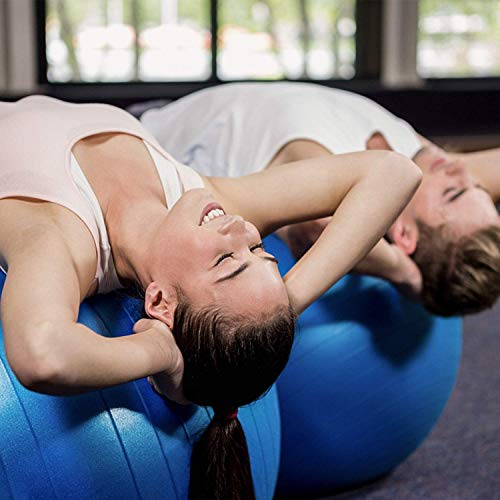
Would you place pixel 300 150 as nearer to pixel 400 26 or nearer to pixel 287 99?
pixel 287 99

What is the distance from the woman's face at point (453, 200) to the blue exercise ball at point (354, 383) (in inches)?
8.9

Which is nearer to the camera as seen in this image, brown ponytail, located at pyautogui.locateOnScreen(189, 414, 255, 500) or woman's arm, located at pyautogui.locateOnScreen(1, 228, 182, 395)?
woman's arm, located at pyautogui.locateOnScreen(1, 228, 182, 395)

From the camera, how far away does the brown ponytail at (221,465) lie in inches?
54.9

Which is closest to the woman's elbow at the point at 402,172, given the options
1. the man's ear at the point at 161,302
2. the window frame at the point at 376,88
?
the man's ear at the point at 161,302

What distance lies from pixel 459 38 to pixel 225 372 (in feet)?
18.6

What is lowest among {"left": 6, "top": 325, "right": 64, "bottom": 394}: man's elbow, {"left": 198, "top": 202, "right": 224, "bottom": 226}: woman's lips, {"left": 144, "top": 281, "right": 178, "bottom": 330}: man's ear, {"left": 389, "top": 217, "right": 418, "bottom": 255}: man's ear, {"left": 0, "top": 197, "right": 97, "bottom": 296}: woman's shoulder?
{"left": 389, "top": 217, "right": 418, "bottom": 255}: man's ear

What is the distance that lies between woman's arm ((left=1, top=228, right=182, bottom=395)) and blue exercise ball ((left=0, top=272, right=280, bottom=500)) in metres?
0.12

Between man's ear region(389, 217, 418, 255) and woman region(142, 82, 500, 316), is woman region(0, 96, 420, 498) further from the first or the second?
man's ear region(389, 217, 418, 255)

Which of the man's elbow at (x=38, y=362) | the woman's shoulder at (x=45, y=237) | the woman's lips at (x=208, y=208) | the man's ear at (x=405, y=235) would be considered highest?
the woman's lips at (x=208, y=208)

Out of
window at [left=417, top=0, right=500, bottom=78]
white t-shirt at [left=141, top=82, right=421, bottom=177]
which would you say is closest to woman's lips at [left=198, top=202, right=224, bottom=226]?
white t-shirt at [left=141, top=82, right=421, bottom=177]

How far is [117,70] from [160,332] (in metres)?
4.35

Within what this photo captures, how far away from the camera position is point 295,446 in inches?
78.0

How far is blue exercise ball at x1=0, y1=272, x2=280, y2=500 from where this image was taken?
4.20 ft

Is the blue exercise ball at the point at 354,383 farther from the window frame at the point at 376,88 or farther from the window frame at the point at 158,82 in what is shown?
the window frame at the point at 158,82
